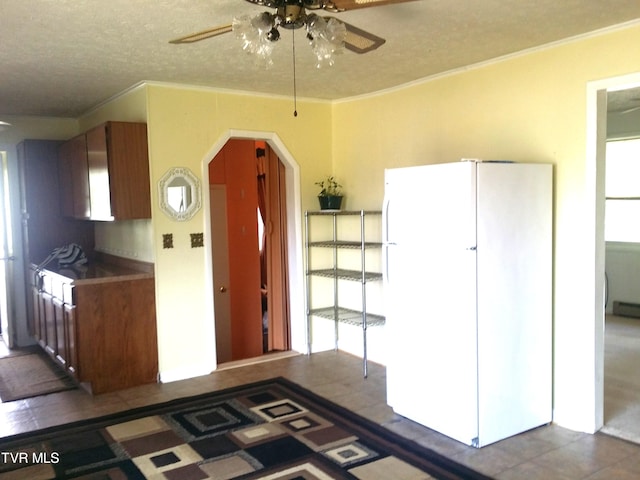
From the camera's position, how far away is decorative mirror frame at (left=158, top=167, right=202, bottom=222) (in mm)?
4199

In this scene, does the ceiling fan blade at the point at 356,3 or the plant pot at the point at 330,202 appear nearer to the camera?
the ceiling fan blade at the point at 356,3

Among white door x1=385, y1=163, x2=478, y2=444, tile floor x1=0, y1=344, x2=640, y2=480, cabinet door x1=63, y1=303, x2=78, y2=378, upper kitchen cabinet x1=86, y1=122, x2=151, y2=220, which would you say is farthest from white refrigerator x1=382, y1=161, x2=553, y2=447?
cabinet door x1=63, y1=303, x2=78, y2=378

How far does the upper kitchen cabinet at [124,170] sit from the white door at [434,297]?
76.6 inches

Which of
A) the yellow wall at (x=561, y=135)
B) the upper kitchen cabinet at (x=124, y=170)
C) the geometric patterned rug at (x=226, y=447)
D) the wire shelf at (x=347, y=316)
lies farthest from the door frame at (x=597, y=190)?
the upper kitchen cabinet at (x=124, y=170)

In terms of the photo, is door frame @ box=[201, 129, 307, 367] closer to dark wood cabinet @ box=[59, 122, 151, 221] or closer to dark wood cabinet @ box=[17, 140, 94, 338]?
dark wood cabinet @ box=[59, 122, 151, 221]

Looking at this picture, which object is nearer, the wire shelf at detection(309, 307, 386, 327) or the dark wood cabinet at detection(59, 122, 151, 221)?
the dark wood cabinet at detection(59, 122, 151, 221)

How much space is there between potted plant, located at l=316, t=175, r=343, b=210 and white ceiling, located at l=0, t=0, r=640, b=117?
88 cm

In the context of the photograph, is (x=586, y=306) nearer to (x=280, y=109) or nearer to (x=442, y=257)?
(x=442, y=257)

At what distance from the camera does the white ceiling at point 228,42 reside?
2623 mm

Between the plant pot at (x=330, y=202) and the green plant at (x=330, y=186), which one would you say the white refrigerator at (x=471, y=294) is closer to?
the plant pot at (x=330, y=202)

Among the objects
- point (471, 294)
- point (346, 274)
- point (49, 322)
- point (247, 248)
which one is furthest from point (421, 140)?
point (49, 322)

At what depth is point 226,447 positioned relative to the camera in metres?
3.13

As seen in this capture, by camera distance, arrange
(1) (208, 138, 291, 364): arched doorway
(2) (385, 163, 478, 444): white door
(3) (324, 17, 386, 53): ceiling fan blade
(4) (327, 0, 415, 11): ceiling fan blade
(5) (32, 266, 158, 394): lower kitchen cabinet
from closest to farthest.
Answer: (4) (327, 0, 415, 11): ceiling fan blade < (3) (324, 17, 386, 53): ceiling fan blade < (2) (385, 163, 478, 444): white door < (5) (32, 266, 158, 394): lower kitchen cabinet < (1) (208, 138, 291, 364): arched doorway

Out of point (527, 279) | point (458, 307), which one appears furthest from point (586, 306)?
point (458, 307)
